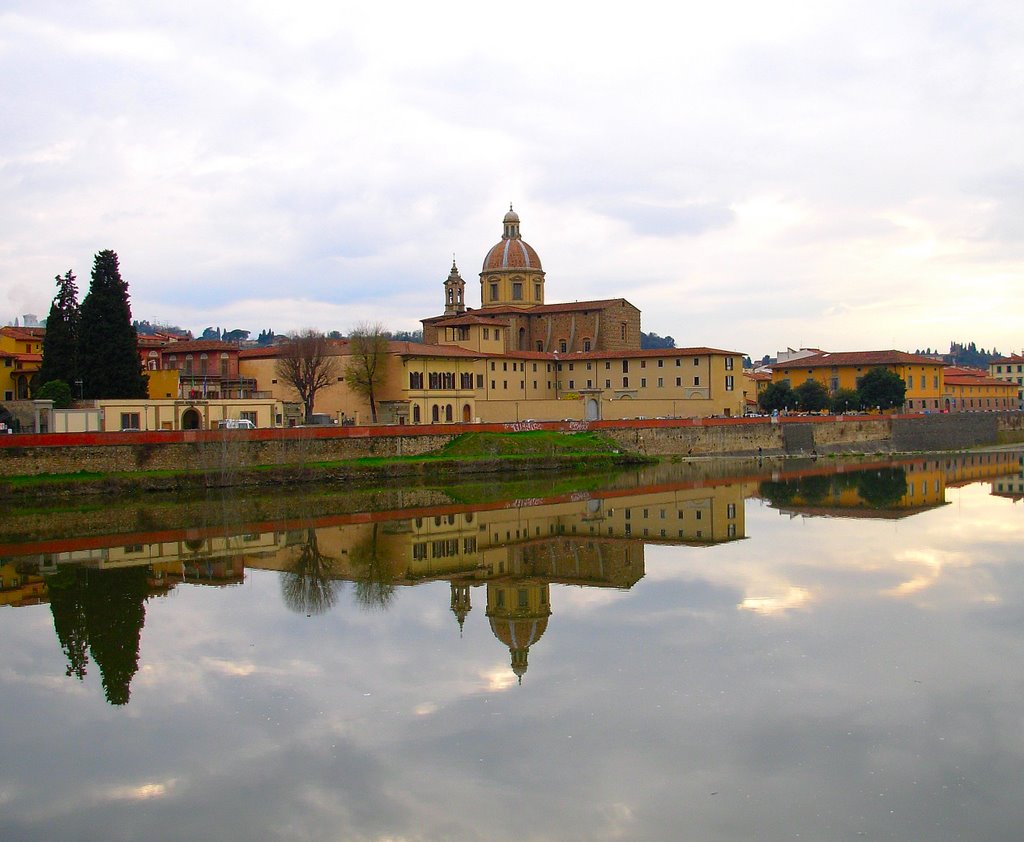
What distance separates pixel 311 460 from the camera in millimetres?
42656

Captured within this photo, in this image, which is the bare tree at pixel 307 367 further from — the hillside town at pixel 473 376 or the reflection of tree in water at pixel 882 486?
the reflection of tree in water at pixel 882 486

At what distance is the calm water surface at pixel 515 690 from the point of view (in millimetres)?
9445

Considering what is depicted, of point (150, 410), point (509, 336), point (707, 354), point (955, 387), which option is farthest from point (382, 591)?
point (955, 387)

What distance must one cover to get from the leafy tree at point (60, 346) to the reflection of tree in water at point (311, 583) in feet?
78.3

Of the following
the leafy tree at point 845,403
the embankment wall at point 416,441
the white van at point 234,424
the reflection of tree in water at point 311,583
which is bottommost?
the reflection of tree in water at point 311,583

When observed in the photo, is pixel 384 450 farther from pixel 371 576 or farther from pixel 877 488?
pixel 371 576

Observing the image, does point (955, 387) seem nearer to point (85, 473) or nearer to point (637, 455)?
point (637, 455)

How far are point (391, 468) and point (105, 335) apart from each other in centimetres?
1333

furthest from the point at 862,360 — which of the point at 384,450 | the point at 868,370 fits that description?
the point at 384,450

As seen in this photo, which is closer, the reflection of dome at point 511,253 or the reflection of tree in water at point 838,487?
the reflection of tree in water at point 838,487

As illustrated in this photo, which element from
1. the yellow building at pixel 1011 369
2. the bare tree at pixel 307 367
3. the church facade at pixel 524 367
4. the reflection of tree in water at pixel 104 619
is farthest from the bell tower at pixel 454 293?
the yellow building at pixel 1011 369

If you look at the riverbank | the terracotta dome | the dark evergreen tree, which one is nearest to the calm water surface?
the terracotta dome

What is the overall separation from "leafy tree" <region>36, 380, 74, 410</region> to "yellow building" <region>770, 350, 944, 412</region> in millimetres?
51318

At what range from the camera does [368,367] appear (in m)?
54.1
